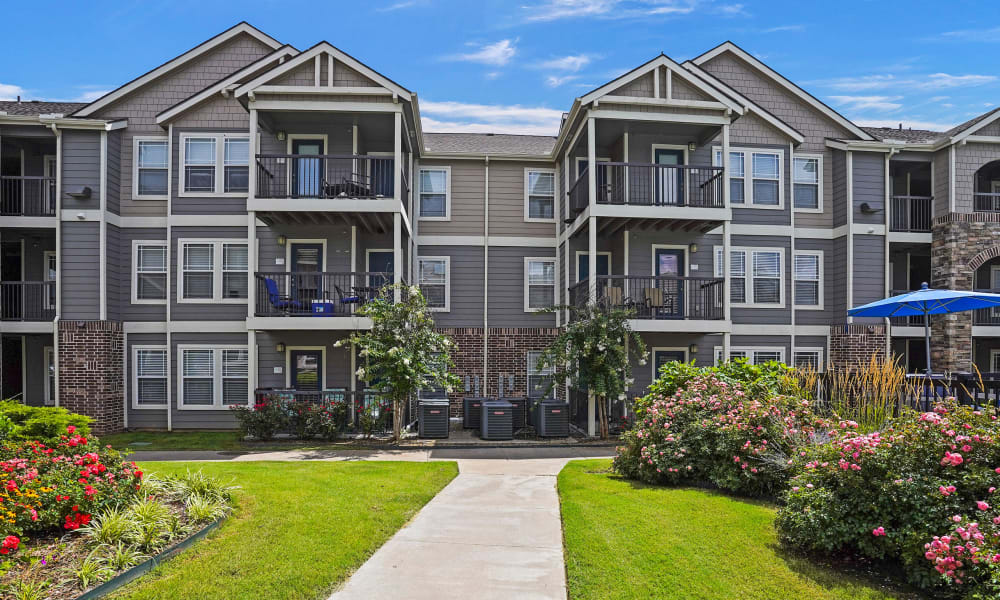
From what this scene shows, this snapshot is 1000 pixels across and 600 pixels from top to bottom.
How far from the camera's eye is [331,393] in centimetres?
1359

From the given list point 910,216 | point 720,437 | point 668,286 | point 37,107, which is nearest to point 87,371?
point 37,107

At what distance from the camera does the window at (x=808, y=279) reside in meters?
16.6

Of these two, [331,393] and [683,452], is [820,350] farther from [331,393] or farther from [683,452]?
[331,393]

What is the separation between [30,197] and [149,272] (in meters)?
3.76

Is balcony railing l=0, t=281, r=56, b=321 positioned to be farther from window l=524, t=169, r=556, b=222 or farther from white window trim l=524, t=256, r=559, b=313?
window l=524, t=169, r=556, b=222

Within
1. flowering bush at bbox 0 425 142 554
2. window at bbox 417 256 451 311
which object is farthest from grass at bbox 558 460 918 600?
window at bbox 417 256 451 311

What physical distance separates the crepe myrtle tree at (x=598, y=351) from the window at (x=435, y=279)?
451cm

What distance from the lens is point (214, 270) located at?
1545 centimetres

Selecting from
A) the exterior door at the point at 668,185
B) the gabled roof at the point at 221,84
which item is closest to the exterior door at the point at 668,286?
the exterior door at the point at 668,185

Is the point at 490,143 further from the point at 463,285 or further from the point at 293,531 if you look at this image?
the point at 293,531

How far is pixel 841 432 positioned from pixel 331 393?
10.6 m

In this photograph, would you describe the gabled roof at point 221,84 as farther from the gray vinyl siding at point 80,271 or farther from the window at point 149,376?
the window at point 149,376

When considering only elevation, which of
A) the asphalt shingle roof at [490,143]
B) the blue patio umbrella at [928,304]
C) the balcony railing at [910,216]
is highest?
the asphalt shingle roof at [490,143]

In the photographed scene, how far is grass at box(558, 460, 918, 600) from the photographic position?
4684 mm
